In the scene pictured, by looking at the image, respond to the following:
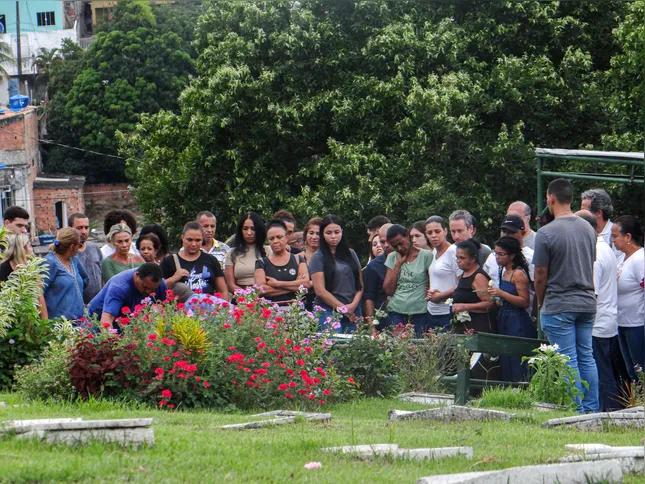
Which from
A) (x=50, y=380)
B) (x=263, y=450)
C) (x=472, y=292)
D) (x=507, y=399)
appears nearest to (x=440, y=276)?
(x=472, y=292)

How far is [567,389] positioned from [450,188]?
17343 millimetres

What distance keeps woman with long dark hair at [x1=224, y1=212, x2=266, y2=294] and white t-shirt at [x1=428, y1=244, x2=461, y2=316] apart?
2.03 metres

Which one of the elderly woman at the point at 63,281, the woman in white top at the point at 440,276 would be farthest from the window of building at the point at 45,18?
the woman in white top at the point at 440,276

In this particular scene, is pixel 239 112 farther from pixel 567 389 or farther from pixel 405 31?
pixel 567 389

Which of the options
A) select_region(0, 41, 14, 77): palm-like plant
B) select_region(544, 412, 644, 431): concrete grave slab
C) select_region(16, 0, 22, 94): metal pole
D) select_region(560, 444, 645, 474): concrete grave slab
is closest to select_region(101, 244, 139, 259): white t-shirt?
select_region(544, 412, 644, 431): concrete grave slab

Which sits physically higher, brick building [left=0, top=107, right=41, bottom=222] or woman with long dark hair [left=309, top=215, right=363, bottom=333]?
brick building [left=0, top=107, right=41, bottom=222]

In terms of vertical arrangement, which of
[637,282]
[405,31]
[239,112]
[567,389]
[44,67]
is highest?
[44,67]

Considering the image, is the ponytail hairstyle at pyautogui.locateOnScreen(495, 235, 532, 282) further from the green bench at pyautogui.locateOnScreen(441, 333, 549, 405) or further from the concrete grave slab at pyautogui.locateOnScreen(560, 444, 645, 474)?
the concrete grave slab at pyautogui.locateOnScreen(560, 444, 645, 474)

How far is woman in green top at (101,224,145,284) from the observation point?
12289 mm

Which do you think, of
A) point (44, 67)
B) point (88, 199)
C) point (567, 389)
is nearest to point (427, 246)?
point (567, 389)

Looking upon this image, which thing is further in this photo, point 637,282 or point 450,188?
point 450,188

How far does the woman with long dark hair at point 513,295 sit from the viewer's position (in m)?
11.0

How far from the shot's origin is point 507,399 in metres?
9.45

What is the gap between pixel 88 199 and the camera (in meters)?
71.5
